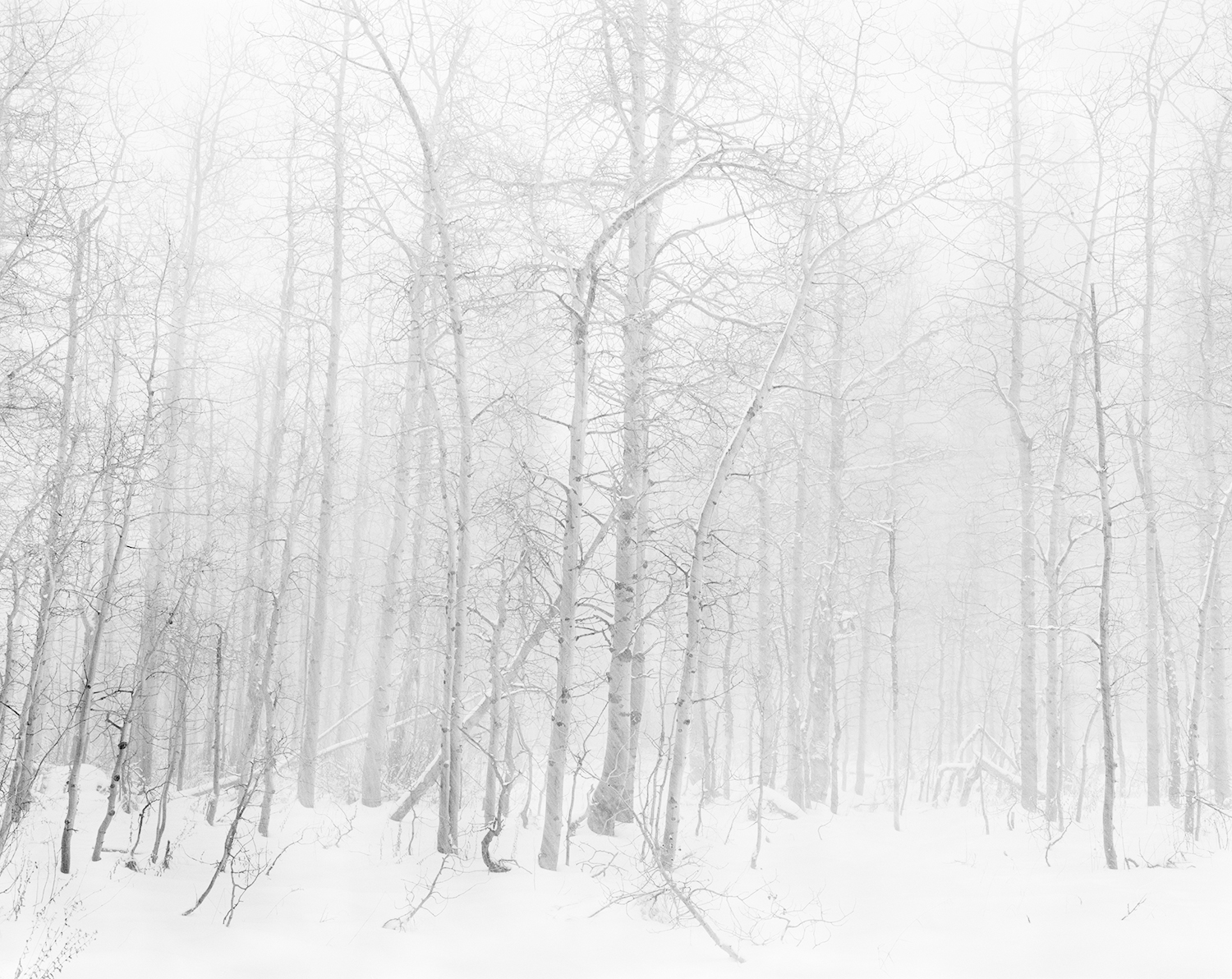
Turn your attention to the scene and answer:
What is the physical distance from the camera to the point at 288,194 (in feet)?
45.1

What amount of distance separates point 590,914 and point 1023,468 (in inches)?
368

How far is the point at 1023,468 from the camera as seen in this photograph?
12.4 meters

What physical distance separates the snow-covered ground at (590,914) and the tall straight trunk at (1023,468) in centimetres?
315

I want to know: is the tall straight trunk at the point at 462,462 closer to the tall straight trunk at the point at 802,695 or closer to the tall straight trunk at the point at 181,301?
the tall straight trunk at the point at 802,695

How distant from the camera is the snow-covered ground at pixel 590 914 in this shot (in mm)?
4805

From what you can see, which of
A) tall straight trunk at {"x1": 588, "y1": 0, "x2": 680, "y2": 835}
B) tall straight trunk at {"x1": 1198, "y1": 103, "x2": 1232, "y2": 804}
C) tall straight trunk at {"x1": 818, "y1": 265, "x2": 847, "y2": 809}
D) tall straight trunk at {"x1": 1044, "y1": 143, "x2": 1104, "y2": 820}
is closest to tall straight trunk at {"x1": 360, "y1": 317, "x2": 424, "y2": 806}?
tall straight trunk at {"x1": 588, "y1": 0, "x2": 680, "y2": 835}

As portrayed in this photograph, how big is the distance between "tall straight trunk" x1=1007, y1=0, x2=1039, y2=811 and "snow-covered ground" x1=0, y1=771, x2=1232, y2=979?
315 cm

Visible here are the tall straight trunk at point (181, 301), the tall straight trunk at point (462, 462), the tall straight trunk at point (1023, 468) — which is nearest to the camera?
the tall straight trunk at point (462, 462)

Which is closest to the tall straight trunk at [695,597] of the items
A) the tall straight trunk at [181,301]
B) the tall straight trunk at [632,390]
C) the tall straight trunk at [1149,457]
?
the tall straight trunk at [632,390]

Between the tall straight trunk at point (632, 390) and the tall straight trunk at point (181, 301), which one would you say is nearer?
the tall straight trunk at point (632, 390)

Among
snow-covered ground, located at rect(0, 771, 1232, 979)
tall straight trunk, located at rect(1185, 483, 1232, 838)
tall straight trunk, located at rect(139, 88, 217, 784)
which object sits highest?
tall straight trunk, located at rect(139, 88, 217, 784)

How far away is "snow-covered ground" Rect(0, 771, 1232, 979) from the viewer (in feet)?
15.8

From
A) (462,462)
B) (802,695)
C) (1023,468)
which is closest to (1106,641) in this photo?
(1023,468)

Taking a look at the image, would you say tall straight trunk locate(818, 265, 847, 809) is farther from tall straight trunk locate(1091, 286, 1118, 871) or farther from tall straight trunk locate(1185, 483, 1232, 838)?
tall straight trunk locate(1091, 286, 1118, 871)
